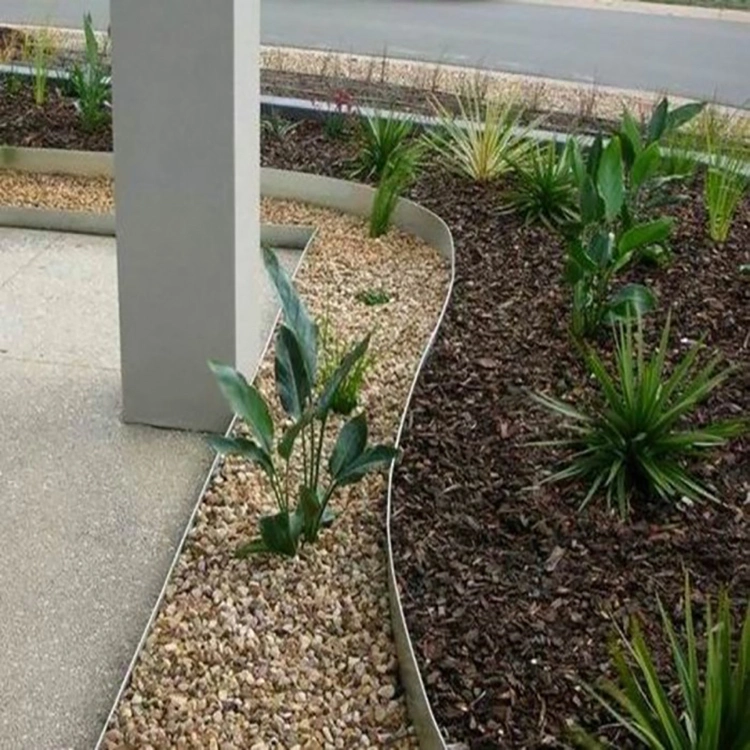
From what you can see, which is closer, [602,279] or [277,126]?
[602,279]

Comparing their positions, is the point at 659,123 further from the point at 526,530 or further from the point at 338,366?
the point at 526,530

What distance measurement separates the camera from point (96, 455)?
10.2 ft

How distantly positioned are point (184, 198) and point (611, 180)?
140cm

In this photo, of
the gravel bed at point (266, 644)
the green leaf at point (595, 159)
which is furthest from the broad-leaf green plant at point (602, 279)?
the gravel bed at point (266, 644)

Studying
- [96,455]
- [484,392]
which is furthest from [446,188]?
[96,455]

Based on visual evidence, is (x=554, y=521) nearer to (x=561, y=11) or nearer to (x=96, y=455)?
(x=96, y=455)

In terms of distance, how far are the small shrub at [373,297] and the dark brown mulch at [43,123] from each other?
201 cm

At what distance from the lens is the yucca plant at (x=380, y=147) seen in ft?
16.8

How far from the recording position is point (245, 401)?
8.29 ft

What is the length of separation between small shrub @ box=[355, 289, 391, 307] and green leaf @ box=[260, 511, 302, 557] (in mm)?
1606

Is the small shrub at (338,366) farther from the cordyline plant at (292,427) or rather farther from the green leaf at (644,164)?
the green leaf at (644,164)

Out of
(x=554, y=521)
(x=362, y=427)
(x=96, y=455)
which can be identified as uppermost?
(x=362, y=427)

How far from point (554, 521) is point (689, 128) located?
3572mm

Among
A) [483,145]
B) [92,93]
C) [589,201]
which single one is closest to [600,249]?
[589,201]
